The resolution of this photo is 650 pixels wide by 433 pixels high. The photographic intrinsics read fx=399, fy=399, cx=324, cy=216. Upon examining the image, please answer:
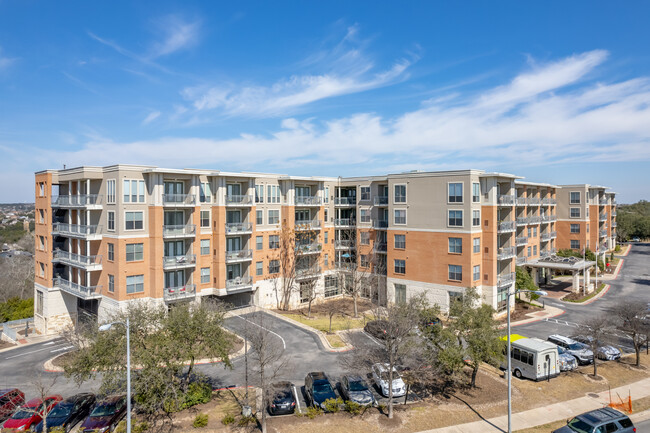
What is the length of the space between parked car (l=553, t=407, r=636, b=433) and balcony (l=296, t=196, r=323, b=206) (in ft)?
118

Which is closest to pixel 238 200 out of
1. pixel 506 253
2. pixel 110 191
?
pixel 110 191

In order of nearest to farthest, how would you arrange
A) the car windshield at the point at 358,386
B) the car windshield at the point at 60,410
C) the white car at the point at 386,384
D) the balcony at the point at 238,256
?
1. the car windshield at the point at 60,410
2. the car windshield at the point at 358,386
3. the white car at the point at 386,384
4. the balcony at the point at 238,256

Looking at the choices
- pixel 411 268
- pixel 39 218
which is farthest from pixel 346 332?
pixel 39 218

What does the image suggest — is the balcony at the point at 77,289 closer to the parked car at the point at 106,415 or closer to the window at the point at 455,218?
the parked car at the point at 106,415

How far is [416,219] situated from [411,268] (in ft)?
19.1

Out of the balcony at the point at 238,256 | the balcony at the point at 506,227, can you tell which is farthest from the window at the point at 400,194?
the balcony at the point at 238,256

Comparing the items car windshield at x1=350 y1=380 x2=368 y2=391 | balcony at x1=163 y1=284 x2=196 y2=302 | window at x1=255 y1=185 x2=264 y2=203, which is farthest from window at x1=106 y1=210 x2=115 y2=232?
car windshield at x1=350 y1=380 x2=368 y2=391

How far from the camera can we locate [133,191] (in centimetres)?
3800

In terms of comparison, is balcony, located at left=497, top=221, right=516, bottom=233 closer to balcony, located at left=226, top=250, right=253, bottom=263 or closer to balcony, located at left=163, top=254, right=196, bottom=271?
balcony, located at left=226, top=250, right=253, bottom=263

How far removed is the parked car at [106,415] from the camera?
68.7 ft

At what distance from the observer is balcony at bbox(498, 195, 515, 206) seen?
45.8 metres

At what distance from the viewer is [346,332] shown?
37781 millimetres

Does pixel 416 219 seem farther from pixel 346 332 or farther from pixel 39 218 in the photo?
pixel 39 218

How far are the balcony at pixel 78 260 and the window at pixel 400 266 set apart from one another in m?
32.2
